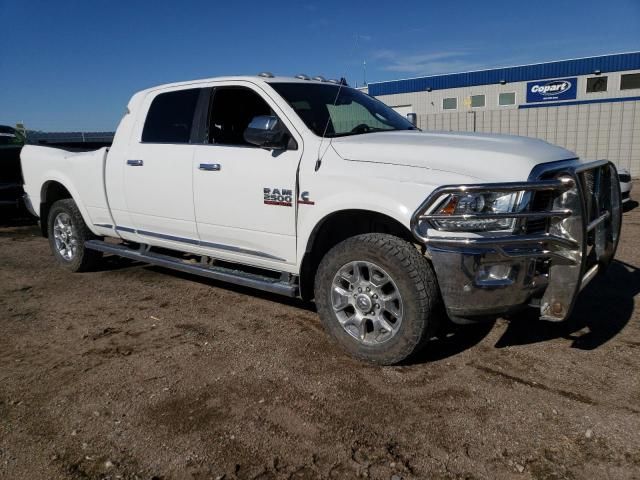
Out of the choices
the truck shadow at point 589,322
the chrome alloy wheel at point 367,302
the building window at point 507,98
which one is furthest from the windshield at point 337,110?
the building window at point 507,98

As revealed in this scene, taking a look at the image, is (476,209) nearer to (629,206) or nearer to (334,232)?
(334,232)

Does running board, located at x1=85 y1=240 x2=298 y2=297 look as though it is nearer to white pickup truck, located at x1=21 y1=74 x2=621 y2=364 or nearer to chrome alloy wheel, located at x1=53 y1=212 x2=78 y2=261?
white pickup truck, located at x1=21 y1=74 x2=621 y2=364

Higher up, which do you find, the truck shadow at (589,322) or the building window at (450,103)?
the building window at (450,103)

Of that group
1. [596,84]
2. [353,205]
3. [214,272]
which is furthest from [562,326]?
[596,84]

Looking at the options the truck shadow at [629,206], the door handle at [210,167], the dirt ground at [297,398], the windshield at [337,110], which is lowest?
the dirt ground at [297,398]

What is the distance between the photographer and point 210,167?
174 inches

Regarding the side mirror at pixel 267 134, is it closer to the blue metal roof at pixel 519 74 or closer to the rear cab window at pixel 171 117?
the rear cab window at pixel 171 117

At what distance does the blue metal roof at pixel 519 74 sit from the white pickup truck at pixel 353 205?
19.9 metres

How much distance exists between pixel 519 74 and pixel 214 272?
22.3m

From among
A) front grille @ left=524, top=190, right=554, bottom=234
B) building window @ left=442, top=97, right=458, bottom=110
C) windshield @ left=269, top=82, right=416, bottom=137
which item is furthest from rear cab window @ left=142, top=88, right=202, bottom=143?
building window @ left=442, top=97, right=458, bottom=110

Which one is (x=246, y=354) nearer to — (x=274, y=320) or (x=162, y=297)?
(x=274, y=320)

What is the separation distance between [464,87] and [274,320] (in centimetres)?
2259

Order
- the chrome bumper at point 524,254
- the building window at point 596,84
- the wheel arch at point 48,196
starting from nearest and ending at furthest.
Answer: the chrome bumper at point 524,254 < the wheel arch at point 48,196 < the building window at point 596,84

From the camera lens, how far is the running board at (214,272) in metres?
4.11
